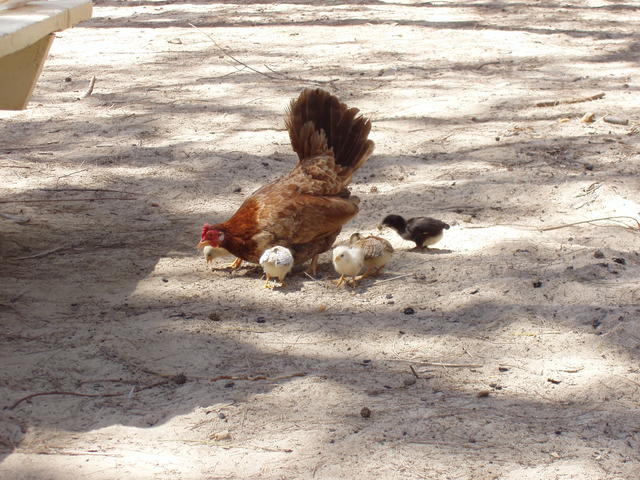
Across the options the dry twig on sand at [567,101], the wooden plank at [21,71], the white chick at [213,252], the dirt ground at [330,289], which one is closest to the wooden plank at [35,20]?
the wooden plank at [21,71]

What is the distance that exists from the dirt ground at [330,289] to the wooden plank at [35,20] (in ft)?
4.21

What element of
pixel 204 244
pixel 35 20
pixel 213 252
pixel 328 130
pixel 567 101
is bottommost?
pixel 213 252

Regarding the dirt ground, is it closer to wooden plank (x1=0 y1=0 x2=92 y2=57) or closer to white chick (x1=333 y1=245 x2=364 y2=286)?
white chick (x1=333 y1=245 x2=364 y2=286)

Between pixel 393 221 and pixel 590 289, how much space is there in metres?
1.25

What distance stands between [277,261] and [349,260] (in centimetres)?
38

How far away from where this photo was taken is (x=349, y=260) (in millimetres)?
4492

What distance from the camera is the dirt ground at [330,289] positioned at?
3.15 m

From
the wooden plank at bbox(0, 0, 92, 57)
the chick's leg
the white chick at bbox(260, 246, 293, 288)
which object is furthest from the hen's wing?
the wooden plank at bbox(0, 0, 92, 57)

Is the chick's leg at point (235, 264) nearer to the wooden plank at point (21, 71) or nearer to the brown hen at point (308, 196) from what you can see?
the brown hen at point (308, 196)

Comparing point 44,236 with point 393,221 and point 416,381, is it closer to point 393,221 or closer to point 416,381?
point 393,221

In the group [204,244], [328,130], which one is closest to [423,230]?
[328,130]

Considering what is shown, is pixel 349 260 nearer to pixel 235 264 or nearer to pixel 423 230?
pixel 423 230

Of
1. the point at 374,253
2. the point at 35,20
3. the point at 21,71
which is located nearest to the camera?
the point at 35,20

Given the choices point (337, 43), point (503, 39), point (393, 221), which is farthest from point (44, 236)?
point (503, 39)
